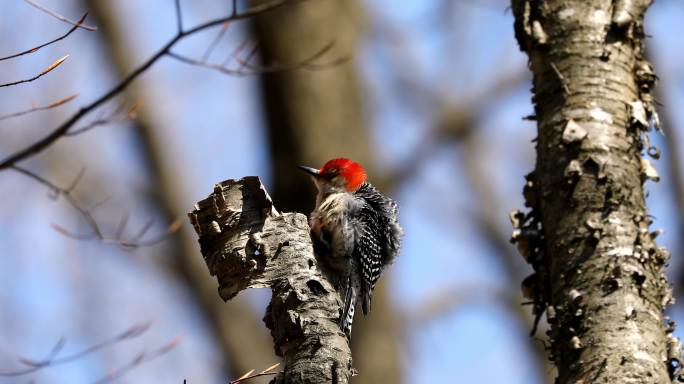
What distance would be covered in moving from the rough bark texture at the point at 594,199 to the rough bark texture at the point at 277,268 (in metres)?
0.90

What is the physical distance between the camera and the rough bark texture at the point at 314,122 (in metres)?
7.29

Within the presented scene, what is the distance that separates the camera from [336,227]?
5.22m

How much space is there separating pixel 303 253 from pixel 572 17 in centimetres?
164

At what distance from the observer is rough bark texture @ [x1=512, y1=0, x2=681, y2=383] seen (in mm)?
3438

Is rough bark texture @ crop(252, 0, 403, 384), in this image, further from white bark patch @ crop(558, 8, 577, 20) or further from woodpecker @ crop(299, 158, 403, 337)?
white bark patch @ crop(558, 8, 577, 20)

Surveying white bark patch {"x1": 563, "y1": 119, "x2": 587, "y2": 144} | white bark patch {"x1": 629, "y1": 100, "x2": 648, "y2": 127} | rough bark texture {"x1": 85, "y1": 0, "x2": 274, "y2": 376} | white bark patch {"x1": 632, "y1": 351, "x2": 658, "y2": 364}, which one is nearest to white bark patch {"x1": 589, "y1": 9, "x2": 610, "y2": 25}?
white bark patch {"x1": 629, "y1": 100, "x2": 648, "y2": 127}

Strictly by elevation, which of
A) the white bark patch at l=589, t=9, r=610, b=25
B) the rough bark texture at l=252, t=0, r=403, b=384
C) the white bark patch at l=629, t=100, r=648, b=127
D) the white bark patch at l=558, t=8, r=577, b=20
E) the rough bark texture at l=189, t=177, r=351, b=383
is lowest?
the rough bark texture at l=189, t=177, r=351, b=383

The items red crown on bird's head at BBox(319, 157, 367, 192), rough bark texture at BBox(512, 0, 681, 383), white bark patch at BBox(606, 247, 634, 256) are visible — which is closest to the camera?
rough bark texture at BBox(512, 0, 681, 383)

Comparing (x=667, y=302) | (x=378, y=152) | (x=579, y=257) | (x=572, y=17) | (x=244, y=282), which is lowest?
(x=667, y=302)

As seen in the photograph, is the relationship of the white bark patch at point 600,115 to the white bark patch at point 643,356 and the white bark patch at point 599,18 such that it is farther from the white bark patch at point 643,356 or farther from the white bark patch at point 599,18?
the white bark patch at point 643,356

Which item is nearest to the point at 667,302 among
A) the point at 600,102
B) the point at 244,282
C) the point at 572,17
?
the point at 600,102

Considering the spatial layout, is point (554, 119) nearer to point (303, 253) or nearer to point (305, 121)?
point (303, 253)

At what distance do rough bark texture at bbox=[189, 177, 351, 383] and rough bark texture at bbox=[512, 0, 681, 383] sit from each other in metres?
0.90

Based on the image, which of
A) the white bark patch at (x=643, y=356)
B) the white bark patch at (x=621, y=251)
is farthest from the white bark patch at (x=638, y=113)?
the white bark patch at (x=643, y=356)
